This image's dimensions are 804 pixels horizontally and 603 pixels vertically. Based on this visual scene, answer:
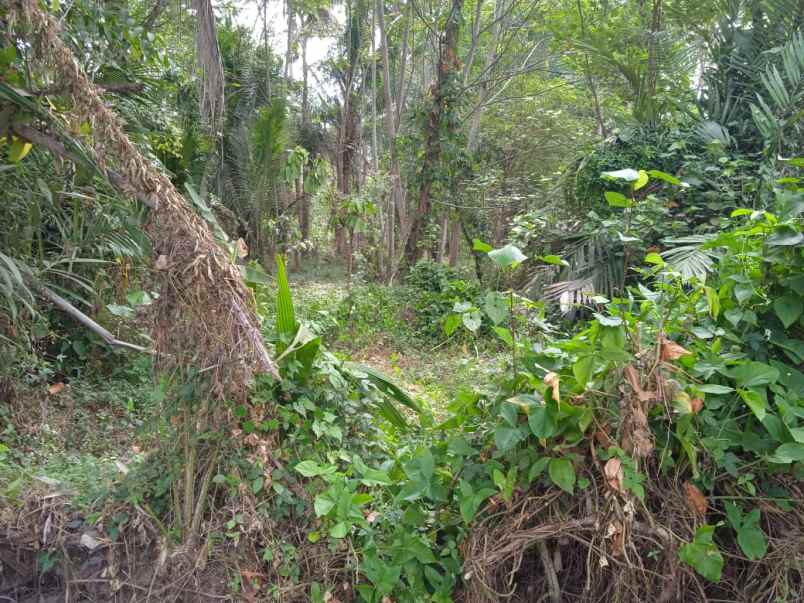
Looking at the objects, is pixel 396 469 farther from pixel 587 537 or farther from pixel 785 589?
pixel 785 589

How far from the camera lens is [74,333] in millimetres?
4477

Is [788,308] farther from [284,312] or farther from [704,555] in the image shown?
[284,312]

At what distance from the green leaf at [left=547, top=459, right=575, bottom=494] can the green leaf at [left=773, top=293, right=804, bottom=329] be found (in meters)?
0.78

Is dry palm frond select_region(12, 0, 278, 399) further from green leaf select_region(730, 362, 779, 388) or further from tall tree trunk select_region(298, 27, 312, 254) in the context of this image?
tall tree trunk select_region(298, 27, 312, 254)

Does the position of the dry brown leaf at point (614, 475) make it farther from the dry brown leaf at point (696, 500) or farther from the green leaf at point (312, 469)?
the green leaf at point (312, 469)

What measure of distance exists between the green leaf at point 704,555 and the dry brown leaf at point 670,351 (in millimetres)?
487

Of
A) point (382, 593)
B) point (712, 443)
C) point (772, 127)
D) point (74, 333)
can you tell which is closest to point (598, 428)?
point (712, 443)

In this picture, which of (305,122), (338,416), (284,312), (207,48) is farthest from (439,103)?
(305,122)

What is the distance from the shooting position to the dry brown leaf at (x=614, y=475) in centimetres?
171

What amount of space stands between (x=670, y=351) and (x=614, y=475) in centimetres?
40

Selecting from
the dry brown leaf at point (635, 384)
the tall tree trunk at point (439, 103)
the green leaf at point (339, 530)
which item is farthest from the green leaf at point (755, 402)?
the tall tree trunk at point (439, 103)

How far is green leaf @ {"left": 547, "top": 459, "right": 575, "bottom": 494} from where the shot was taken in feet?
5.83

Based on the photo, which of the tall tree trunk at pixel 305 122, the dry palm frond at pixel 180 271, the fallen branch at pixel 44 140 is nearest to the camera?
the dry palm frond at pixel 180 271

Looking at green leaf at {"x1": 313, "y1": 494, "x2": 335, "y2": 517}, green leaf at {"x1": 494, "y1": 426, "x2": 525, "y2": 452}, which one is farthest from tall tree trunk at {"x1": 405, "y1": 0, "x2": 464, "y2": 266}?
green leaf at {"x1": 494, "y1": 426, "x2": 525, "y2": 452}
